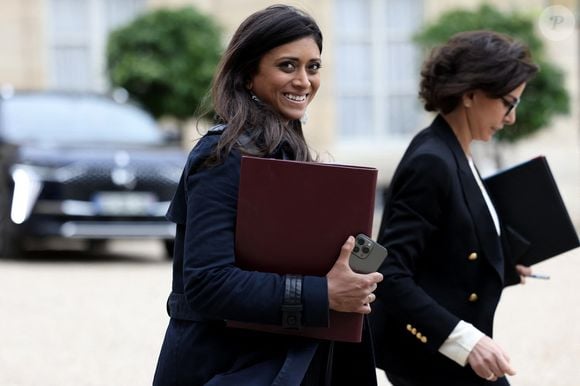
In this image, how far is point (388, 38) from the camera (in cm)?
2195

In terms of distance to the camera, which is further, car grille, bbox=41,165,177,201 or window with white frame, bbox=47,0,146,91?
window with white frame, bbox=47,0,146,91

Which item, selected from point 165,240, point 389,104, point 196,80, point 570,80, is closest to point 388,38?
point 389,104

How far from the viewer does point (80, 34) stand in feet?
72.8

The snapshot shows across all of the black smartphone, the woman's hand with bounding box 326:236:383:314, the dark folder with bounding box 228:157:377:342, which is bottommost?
the woman's hand with bounding box 326:236:383:314

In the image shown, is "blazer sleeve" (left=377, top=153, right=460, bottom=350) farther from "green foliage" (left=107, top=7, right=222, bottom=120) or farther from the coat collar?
"green foliage" (left=107, top=7, right=222, bottom=120)

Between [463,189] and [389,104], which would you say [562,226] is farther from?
[389,104]

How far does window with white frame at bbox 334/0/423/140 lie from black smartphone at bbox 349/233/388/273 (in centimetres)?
1926

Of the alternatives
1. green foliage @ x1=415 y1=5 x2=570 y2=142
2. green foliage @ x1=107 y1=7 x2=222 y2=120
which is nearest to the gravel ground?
green foliage @ x1=415 y1=5 x2=570 y2=142

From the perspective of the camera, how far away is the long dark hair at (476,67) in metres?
3.59

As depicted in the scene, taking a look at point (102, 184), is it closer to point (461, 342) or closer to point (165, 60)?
point (165, 60)

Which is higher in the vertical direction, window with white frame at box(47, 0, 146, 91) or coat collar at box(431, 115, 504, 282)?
window with white frame at box(47, 0, 146, 91)

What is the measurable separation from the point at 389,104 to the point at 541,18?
11.0ft

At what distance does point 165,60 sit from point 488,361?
49.6 feet

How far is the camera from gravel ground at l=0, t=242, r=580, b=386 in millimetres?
6941
